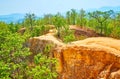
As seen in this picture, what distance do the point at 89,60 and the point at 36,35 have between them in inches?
1554

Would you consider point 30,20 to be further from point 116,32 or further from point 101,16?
point 116,32

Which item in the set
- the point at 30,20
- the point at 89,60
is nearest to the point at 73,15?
the point at 30,20

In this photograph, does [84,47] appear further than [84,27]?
No

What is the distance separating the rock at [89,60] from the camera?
4381cm

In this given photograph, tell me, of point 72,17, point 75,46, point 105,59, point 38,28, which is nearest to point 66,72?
point 75,46

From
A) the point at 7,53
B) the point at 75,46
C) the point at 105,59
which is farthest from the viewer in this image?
the point at 75,46

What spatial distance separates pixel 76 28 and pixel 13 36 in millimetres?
64900

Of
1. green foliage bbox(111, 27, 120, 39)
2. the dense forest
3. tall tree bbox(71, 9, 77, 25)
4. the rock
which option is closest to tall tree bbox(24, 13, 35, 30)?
the dense forest

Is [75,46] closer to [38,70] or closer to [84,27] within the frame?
[38,70]

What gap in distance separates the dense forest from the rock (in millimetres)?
3848

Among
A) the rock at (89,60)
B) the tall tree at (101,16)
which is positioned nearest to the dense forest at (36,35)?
the tall tree at (101,16)

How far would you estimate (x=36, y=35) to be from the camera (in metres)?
83.7

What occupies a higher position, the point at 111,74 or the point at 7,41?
the point at 7,41

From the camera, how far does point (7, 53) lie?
1148 inches
